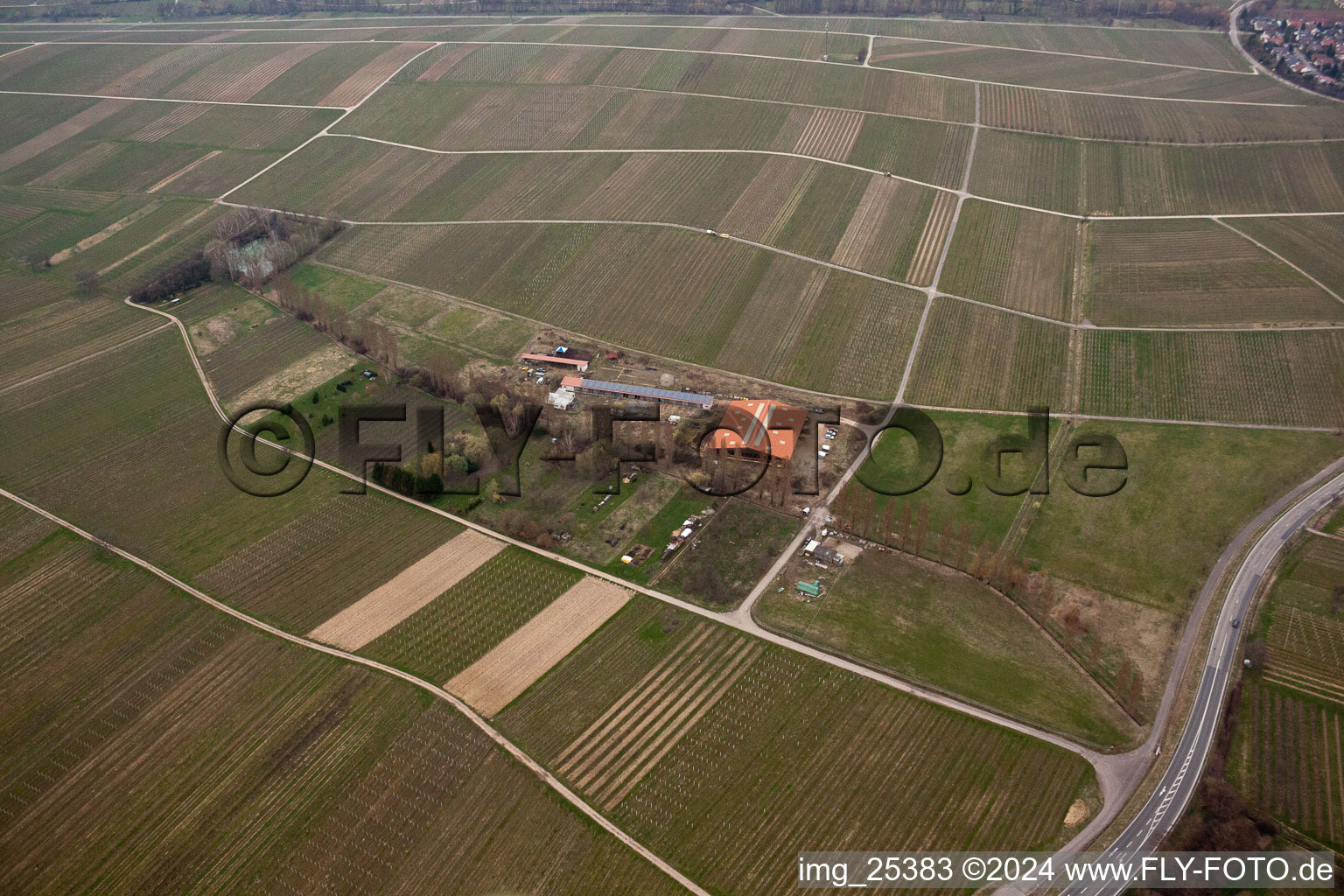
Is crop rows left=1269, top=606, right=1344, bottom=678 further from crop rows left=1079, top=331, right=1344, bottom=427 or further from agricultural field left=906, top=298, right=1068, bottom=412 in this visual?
agricultural field left=906, top=298, right=1068, bottom=412

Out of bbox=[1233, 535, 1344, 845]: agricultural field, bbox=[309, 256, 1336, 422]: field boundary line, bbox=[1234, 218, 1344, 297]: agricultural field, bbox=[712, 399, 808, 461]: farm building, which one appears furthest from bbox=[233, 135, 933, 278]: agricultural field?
bbox=[1233, 535, 1344, 845]: agricultural field

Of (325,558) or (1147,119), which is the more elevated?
(1147,119)

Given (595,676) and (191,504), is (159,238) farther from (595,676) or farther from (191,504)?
(595,676)

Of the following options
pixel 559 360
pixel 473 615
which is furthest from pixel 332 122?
pixel 473 615

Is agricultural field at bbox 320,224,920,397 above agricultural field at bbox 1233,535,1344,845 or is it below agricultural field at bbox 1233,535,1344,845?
above

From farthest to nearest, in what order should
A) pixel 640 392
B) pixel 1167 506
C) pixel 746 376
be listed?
pixel 746 376
pixel 640 392
pixel 1167 506

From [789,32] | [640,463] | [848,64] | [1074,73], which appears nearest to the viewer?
[640,463]

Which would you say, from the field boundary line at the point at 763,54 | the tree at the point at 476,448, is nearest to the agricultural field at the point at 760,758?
the tree at the point at 476,448
